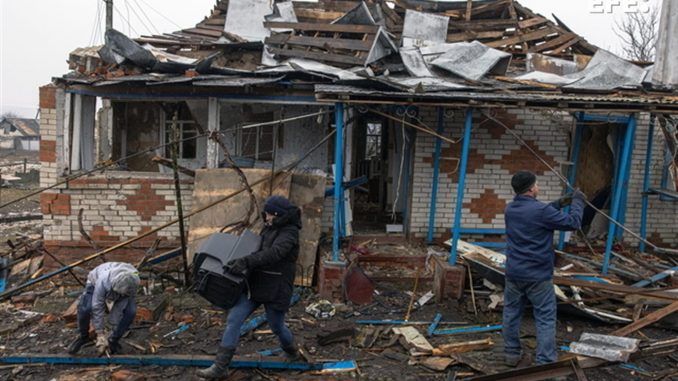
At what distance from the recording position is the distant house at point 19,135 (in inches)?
1694

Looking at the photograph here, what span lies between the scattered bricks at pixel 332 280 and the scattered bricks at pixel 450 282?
1268 mm

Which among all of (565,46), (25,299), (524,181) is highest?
(565,46)

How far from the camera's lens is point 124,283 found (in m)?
4.90

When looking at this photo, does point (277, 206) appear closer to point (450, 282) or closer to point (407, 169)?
point (450, 282)

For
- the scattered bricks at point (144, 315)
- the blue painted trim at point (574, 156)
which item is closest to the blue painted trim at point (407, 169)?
the blue painted trim at point (574, 156)

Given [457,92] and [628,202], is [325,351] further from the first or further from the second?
[628,202]

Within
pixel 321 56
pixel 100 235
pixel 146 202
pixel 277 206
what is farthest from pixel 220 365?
pixel 321 56

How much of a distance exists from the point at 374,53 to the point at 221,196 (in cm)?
342

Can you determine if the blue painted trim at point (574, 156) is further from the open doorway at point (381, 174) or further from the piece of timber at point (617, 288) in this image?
the open doorway at point (381, 174)

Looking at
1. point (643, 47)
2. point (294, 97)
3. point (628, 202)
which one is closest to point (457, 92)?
point (294, 97)

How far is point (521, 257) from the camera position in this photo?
4.71m

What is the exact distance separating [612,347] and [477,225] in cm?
405

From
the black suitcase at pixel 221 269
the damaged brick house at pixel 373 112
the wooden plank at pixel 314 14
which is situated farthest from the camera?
the wooden plank at pixel 314 14

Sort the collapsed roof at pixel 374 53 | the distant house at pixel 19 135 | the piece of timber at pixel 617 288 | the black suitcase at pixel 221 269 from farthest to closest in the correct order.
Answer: the distant house at pixel 19 135
the collapsed roof at pixel 374 53
the piece of timber at pixel 617 288
the black suitcase at pixel 221 269
